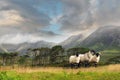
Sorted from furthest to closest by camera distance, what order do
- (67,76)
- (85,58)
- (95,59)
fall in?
(85,58) < (95,59) < (67,76)

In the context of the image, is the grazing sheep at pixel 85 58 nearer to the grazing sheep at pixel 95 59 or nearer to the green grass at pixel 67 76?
the grazing sheep at pixel 95 59

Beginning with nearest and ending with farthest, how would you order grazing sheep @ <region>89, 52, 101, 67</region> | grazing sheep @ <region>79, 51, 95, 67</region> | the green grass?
the green grass
grazing sheep @ <region>89, 52, 101, 67</region>
grazing sheep @ <region>79, 51, 95, 67</region>

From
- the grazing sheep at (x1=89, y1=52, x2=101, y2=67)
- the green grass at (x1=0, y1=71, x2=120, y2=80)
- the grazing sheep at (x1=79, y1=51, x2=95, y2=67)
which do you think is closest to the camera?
the green grass at (x1=0, y1=71, x2=120, y2=80)

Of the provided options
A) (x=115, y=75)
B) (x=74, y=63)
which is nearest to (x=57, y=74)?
(x=115, y=75)

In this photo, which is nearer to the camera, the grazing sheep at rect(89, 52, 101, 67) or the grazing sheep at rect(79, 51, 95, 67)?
the grazing sheep at rect(89, 52, 101, 67)

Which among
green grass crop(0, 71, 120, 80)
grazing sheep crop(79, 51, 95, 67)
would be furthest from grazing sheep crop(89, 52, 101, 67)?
green grass crop(0, 71, 120, 80)

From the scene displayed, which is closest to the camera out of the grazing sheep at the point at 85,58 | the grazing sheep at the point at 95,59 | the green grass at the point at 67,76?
the green grass at the point at 67,76

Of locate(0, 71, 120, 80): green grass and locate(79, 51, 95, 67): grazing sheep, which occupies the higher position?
locate(79, 51, 95, 67): grazing sheep

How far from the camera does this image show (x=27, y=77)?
35438 mm

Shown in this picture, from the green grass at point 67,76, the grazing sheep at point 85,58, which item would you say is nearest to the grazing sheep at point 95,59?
the grazing sheep at point 85,58

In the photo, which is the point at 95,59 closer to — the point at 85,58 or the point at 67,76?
the point at 85,58

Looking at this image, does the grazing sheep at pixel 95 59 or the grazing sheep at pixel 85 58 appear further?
the grazing sheep at pixel 85 58

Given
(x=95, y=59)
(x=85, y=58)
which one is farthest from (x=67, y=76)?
(x=85, y=58)

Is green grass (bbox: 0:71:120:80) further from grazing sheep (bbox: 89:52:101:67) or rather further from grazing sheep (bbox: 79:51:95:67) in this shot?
grazing sheep (bbox: 79:51:95:67)
